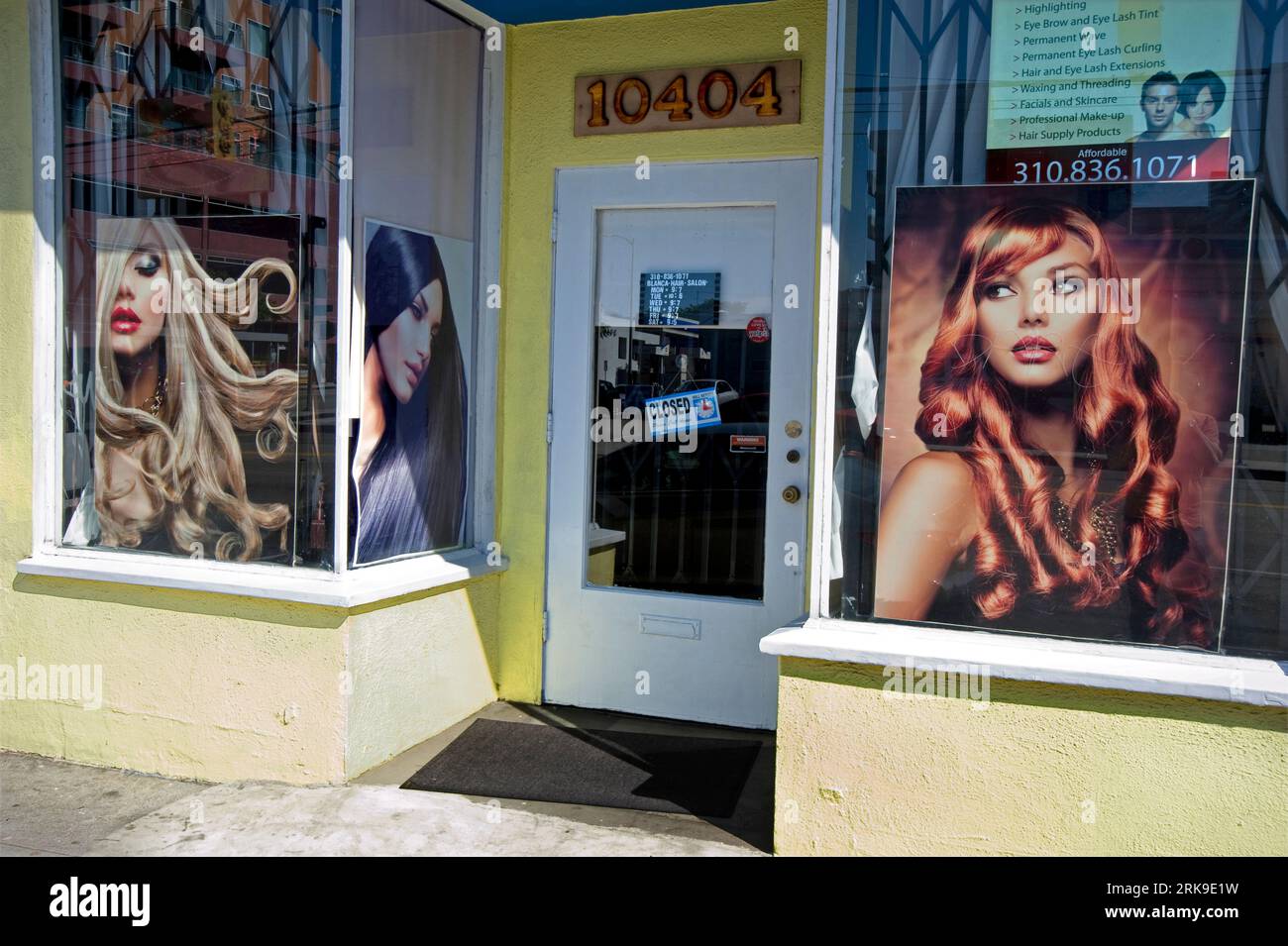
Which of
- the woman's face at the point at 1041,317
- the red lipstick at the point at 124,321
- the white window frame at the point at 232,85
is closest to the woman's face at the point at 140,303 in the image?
the red lipstick at the point at 124,321

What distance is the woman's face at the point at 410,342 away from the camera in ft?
15.6

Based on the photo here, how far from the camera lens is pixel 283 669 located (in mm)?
4512

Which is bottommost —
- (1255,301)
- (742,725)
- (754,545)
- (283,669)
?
(742,725)

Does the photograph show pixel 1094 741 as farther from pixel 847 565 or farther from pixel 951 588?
pixel 847 565

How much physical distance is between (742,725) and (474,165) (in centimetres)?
295

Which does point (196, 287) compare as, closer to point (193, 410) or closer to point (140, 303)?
point (140, 303)

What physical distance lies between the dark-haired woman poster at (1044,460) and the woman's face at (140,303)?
3.34 meters

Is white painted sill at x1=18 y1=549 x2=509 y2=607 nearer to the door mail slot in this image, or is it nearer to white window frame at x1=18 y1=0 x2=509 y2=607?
white window frame at x1=18 y1=0 x2=509 y2=607

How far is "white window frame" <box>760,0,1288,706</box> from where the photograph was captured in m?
3.35

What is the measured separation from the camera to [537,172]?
5.30 meters

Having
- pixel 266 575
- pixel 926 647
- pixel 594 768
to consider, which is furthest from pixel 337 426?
pixel 926 647

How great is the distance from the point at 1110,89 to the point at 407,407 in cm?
306

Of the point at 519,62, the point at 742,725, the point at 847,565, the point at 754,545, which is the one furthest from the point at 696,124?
the point at 742,725

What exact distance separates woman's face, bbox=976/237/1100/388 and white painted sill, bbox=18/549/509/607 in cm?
258
